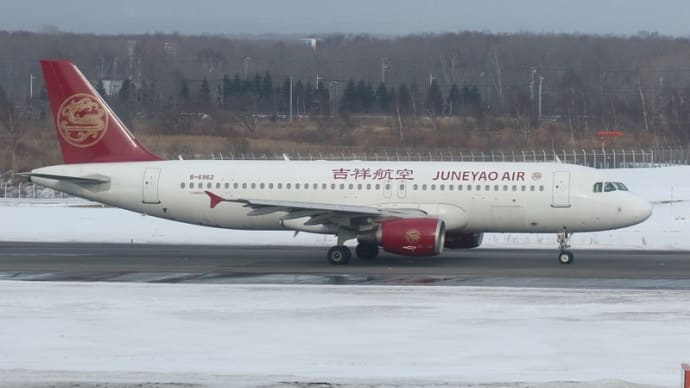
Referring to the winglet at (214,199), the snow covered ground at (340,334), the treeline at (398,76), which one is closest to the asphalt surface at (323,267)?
the winglet at (214,199)

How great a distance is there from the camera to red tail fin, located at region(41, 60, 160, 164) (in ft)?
121

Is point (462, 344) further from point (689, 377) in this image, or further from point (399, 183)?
point (399, 183)

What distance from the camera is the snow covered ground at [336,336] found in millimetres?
17953

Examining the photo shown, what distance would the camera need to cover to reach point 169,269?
32406 millimetres

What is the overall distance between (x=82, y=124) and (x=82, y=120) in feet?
0.41

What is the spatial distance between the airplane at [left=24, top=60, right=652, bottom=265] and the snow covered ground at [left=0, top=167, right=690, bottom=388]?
19.0 ft

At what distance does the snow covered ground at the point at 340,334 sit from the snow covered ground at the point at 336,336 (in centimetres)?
3

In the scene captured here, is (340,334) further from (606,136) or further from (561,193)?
(606,136)

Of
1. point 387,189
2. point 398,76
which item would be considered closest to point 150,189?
point 387,189

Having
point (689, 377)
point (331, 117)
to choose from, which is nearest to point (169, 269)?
point (689, 377)

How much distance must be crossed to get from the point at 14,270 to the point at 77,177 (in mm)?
5134

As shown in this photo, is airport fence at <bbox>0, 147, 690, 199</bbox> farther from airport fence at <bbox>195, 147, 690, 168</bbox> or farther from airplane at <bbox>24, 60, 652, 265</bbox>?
airplane at <bbox>24, 60, 652, 265</bbox>

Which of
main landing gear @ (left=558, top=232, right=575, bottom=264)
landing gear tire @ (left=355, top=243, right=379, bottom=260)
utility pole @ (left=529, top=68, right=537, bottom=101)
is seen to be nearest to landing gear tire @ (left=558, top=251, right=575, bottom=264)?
main landing gear @ (left=558, top=232, right=575, bottom=264)

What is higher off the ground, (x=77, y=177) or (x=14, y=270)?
(x=77, y=177)
